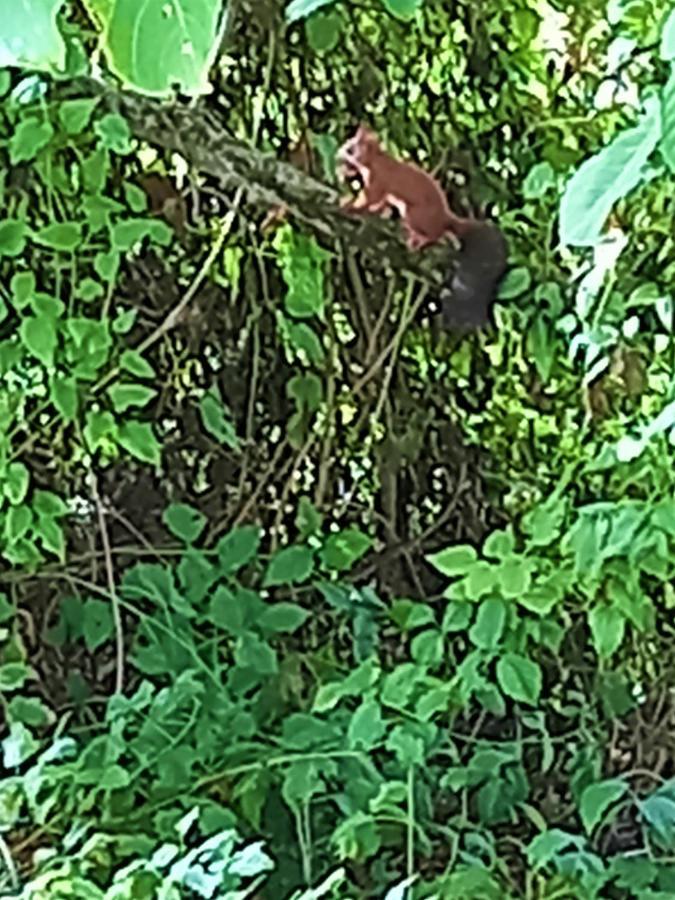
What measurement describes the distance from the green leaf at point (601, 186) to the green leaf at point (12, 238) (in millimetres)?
921

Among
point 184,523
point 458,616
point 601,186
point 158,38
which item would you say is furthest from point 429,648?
point 158,38

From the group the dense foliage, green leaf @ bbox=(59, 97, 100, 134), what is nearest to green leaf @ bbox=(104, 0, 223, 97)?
the dense foliage

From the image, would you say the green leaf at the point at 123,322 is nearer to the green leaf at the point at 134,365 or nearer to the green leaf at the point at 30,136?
the green leaf at the point at 134,365

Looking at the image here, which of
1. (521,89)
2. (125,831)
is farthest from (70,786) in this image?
(521,89)

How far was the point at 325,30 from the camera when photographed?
4.85 feet

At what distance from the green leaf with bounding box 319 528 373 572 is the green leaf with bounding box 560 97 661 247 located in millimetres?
979

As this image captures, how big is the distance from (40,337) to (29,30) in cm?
107

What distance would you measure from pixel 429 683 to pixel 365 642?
6.0 inches

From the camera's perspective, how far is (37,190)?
140 centimetres

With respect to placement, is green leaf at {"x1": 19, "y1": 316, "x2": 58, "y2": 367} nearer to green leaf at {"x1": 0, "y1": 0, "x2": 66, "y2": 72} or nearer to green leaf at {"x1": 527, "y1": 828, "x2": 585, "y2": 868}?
green leaf at {"x1": 527, "y1": 828, "x2": 585, "y2": 868}

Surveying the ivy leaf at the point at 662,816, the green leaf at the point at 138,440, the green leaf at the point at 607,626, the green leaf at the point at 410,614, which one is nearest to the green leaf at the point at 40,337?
the green leaf at the point at 138,440

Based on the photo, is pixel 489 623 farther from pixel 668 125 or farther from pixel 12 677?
pixel 668 125

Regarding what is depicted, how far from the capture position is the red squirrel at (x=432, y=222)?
4.68 ft

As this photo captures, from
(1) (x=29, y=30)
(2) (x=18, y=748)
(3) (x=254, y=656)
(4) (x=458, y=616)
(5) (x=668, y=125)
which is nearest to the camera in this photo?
(1) (x=29, y=30)
